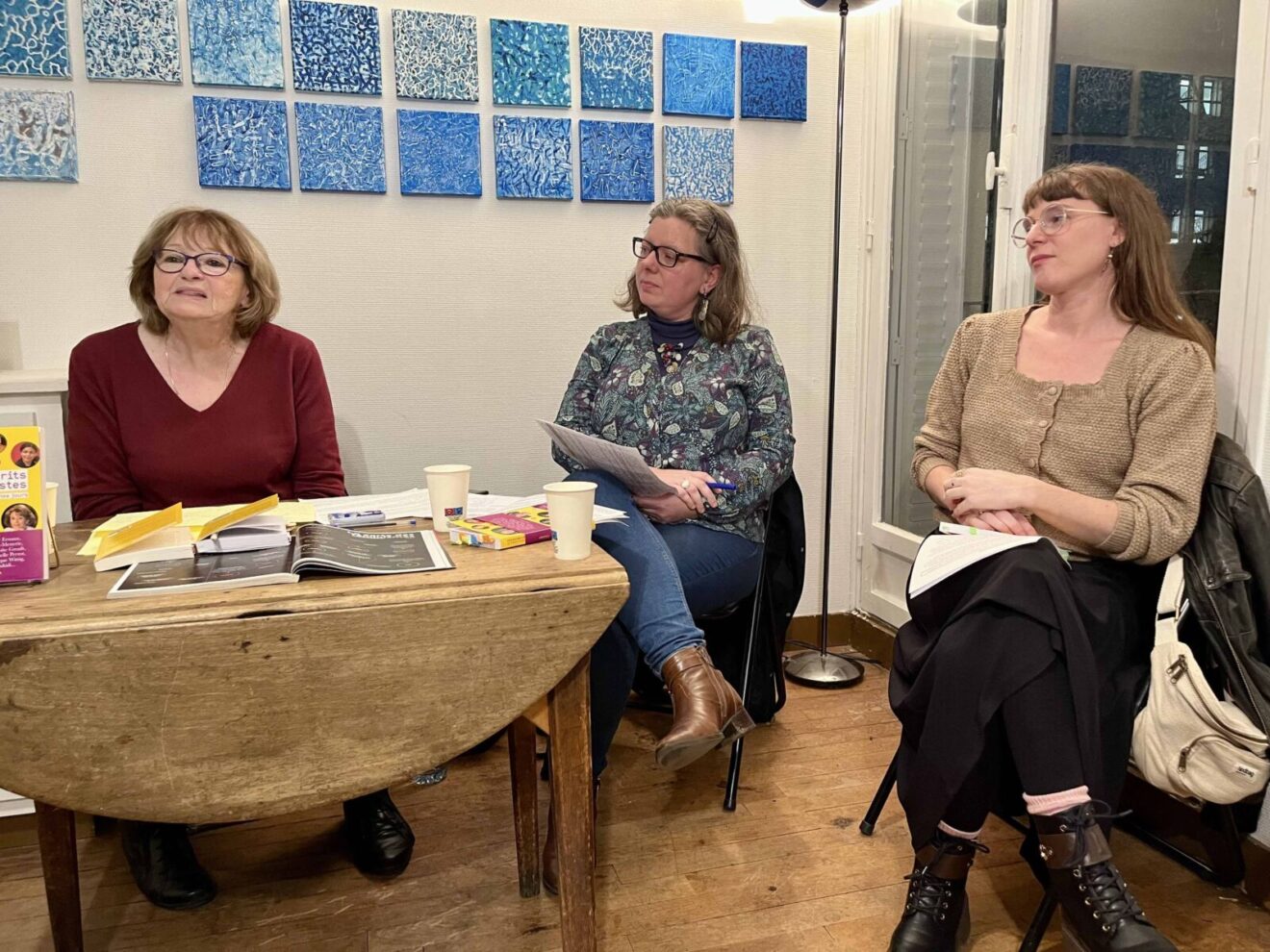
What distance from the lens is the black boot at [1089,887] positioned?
1369 millimetres

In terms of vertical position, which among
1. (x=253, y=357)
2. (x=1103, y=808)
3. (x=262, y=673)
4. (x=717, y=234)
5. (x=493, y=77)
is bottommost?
(x=1103, y=808)

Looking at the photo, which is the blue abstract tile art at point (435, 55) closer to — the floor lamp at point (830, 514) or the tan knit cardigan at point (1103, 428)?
the floor lamp at point (830, 514)

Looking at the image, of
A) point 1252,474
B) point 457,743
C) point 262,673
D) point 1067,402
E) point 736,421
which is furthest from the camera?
point 736,421

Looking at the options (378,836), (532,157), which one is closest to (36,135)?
(532,157)

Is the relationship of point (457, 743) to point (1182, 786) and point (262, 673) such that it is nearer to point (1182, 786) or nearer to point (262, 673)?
point (262, 673)


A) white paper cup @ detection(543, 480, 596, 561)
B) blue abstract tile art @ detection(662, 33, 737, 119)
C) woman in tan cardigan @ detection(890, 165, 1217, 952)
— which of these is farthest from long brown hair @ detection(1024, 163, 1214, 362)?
blue abstract tile art @ detection(662, 33, 737, 119)

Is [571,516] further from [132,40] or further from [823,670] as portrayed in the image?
[132,40]

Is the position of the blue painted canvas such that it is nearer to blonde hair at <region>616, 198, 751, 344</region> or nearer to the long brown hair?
blonde hair at <region>616, 198, 751, 344</region>

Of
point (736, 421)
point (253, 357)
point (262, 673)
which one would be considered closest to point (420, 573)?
point (262, 673)

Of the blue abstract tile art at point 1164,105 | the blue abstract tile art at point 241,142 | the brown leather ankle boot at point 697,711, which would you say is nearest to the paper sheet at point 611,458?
the brown leather ankle boot at point 697,711

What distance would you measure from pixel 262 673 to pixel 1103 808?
1262 mm

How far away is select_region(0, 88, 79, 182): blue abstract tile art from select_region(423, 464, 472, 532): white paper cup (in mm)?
1547

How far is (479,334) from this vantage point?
2688 mm

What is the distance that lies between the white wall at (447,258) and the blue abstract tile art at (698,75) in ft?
0.13
